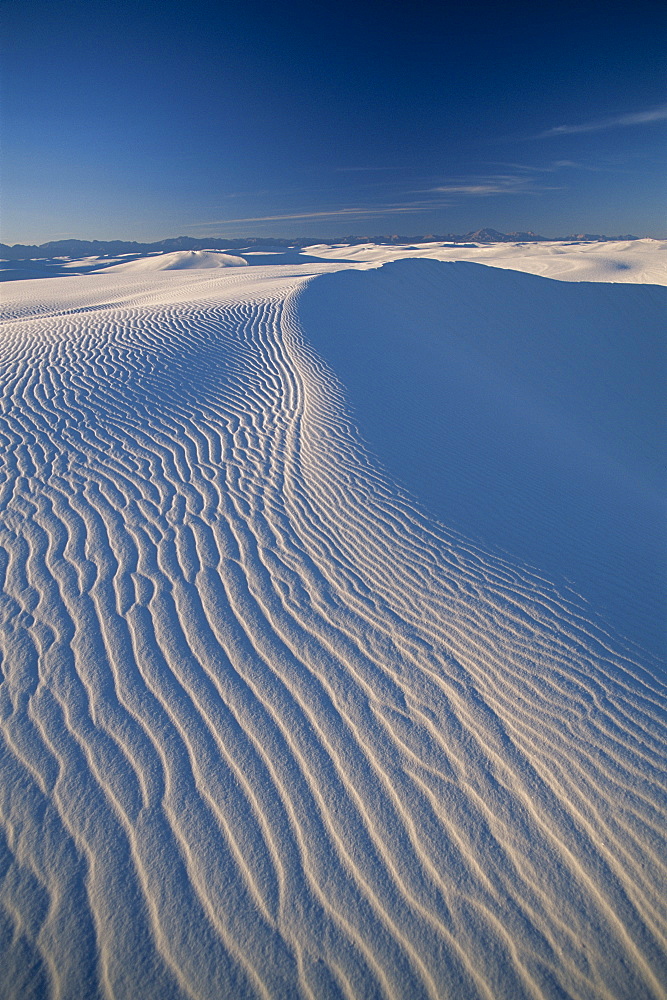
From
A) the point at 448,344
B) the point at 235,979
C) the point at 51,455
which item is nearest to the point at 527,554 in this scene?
the point at 235,979

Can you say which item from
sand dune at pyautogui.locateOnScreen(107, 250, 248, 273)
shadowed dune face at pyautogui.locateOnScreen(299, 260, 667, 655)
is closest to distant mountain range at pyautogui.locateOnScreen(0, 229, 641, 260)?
sand dune at pyautogui.locateOnScreen(107, 250, 248, 273)

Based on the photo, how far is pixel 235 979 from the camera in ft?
6.67

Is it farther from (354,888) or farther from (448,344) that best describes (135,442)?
(448,344)

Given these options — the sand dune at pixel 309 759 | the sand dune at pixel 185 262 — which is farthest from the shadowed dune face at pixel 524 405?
the sand dune at pixel 185 262

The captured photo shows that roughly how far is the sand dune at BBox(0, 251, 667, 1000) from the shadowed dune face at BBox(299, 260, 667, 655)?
23.8 inches

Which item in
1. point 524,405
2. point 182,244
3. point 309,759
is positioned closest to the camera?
point 309,759

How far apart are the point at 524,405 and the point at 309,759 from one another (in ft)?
26.9

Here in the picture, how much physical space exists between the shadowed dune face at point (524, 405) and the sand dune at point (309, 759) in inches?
23.8

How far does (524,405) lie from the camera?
955 cm

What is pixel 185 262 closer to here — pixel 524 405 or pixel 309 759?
pixel 524 405

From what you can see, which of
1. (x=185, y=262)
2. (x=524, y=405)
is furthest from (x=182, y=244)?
(x=524, y=405)

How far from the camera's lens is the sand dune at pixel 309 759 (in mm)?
2111

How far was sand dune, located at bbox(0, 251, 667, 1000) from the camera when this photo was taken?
211 centimetres

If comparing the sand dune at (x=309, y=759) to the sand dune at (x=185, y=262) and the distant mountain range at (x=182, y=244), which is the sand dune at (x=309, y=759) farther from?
the distant mountain range at (x=182, y=244)
